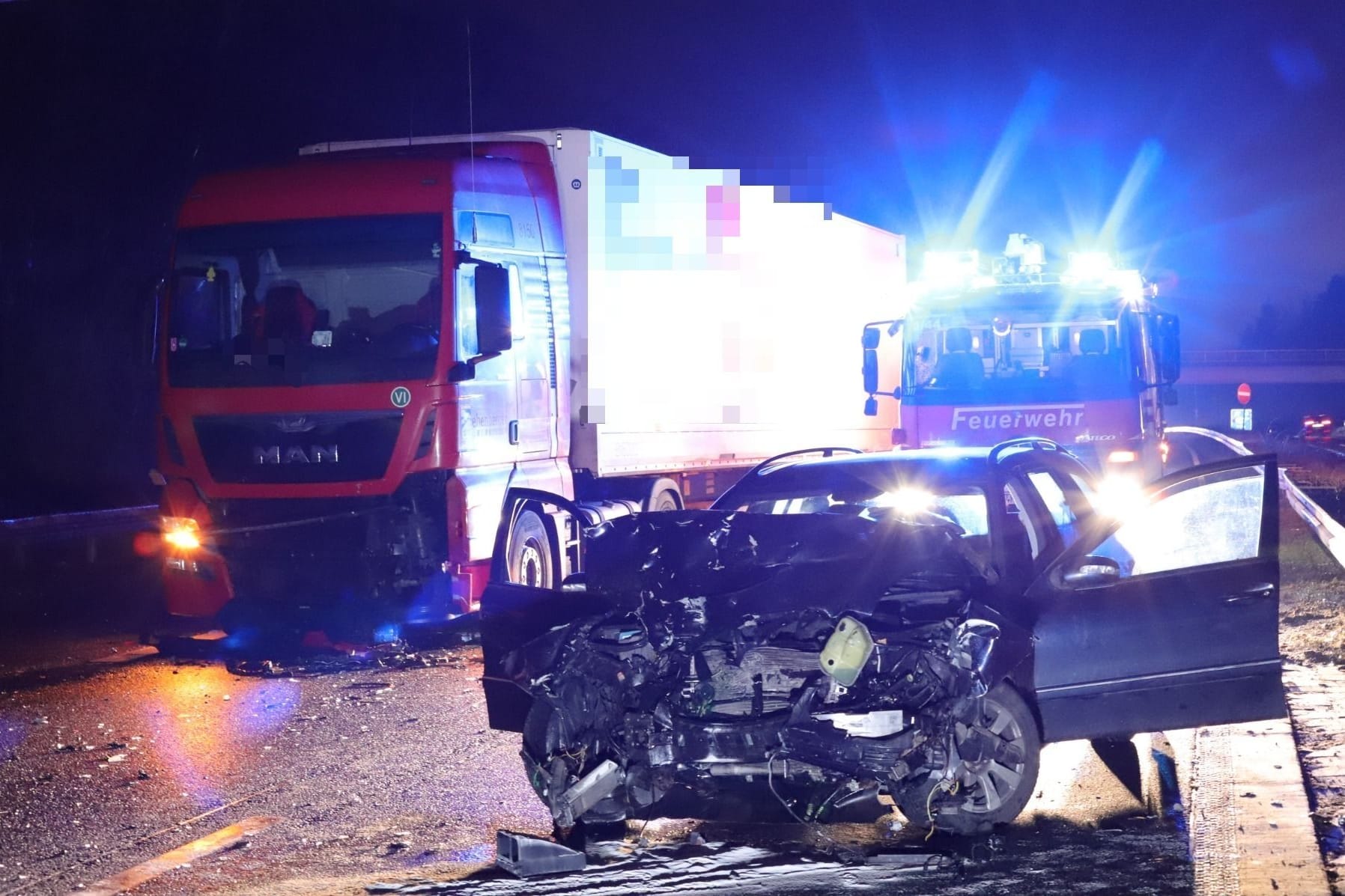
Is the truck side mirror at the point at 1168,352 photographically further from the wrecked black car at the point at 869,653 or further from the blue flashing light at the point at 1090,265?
the wrecked black car at the point at 869,653

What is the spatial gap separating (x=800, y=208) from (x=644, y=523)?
33.1 feet

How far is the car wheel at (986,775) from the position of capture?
5.54m

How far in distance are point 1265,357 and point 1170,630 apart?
93.0 meters

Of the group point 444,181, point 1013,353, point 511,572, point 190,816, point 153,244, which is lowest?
point 190,816

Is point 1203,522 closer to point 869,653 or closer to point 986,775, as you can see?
point 986,775

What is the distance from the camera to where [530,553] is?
11273 millimetres

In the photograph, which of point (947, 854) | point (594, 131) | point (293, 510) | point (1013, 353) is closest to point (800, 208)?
point (1013, 353)

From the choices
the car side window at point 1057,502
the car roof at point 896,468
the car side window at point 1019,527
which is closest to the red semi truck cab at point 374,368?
the car roof at point 896,468

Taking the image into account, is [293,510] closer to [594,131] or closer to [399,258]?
[399,258]

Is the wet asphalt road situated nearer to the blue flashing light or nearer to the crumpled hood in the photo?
the crumpled hood

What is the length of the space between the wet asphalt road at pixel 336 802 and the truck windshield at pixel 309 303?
228 centimetres

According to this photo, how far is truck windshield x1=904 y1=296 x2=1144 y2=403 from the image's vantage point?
14.6 meters

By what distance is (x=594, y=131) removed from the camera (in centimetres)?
1221

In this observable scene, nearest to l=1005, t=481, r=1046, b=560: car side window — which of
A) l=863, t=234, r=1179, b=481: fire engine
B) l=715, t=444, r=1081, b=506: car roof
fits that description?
l=715, t=444, r=1081, b=506: car roof
